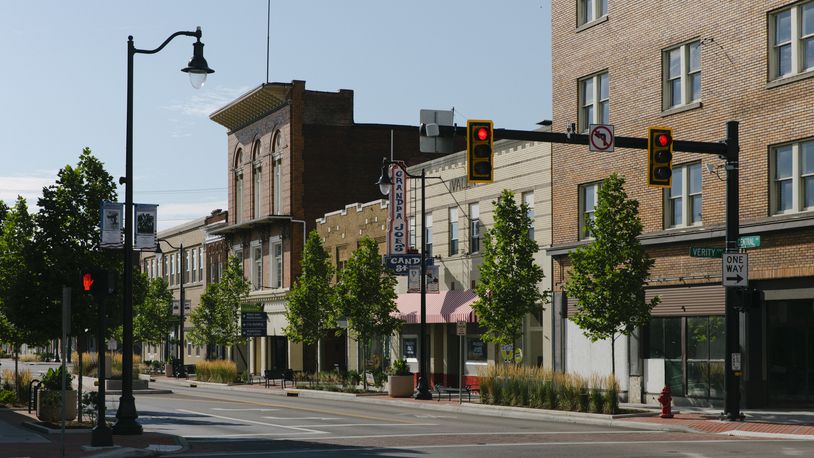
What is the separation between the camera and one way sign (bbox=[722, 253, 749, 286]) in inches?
1072

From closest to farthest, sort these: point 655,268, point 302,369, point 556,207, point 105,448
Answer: point 105,448 → point 655,268 → point 556,207 → point 302,369

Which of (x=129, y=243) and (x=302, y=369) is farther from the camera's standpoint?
(x=302, y=369)

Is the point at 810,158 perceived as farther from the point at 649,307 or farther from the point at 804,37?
the point at 649,307

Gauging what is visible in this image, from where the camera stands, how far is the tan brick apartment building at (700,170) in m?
31.0

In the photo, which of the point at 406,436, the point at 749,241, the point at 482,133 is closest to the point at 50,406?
the point at 406,436

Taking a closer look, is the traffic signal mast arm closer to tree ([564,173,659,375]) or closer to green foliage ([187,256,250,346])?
tree ([564,173,659,375])

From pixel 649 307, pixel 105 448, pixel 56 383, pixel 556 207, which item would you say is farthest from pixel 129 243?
pixel 556 207

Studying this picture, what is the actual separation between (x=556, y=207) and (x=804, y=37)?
1266cm

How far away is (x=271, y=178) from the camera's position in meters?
70.9

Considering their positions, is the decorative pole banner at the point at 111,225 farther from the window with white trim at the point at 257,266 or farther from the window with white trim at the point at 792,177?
the window with white trim at the point at 257,266

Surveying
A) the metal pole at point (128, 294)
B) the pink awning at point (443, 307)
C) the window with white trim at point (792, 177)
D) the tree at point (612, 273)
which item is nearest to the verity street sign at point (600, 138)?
the tree at point (612, 273)

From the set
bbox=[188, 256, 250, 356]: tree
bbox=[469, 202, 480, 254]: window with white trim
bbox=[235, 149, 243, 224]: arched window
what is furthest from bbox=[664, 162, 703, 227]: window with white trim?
bbox=[235, 149, 243, 224]: arched window

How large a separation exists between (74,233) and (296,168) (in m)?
35.8

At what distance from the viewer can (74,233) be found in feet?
104
